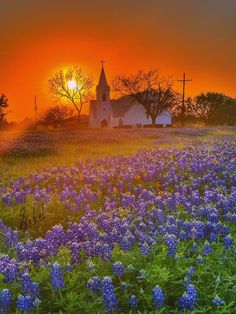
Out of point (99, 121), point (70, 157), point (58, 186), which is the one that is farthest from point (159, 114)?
point (58, 186)

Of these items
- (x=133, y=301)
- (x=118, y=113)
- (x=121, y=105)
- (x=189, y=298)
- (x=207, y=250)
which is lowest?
(x=133, y=301)

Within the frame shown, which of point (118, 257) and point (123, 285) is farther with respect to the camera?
point (118, 257)

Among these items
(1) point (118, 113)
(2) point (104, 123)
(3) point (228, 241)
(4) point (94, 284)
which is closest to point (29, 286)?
(4) point (94, 284)

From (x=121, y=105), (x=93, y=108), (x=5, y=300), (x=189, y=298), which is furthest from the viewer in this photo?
(x=93, y=108)

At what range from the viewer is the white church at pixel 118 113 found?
10781cm

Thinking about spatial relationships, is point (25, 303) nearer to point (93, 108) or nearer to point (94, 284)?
point (94, 284)

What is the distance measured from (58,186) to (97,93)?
102m

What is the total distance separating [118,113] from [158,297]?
105 meters

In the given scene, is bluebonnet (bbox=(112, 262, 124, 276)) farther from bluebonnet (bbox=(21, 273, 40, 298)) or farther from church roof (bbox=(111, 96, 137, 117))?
church roof (bbox=(111, 96, 137, 117))

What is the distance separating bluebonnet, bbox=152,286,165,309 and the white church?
328ft

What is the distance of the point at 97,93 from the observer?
11331 centimetres

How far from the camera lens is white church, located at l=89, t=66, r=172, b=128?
108 meters

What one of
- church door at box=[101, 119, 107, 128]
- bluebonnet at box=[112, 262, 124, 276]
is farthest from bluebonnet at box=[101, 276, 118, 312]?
church door at box=[101, 119, 107, 128]

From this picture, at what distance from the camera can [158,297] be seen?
14.3 feet
